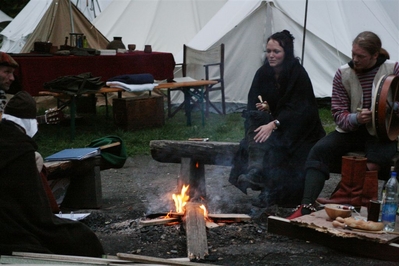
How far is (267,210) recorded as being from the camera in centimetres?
555

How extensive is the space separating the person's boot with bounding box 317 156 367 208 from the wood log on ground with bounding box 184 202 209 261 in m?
1.04

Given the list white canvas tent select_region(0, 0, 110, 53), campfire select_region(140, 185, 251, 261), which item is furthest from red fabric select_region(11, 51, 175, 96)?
campfire select_region(140, 185, 251, 261)

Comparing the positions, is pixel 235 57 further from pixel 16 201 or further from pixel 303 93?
pixel 16 201

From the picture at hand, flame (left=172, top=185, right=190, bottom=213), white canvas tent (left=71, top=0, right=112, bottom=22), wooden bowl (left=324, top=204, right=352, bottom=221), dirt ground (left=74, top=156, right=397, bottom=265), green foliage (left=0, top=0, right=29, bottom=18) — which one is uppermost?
green foliage (left=0, top=0, right=29, bottom=18)

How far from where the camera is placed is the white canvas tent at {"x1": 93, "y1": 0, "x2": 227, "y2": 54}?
13.1 meters

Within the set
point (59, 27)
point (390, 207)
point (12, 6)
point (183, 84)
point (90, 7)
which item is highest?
point (12, 6)

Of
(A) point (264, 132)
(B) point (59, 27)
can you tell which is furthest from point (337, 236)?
(B) point (59, 27)

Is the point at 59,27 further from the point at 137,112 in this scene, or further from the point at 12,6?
the point at 12,6

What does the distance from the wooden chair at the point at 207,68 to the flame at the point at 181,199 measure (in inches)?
196

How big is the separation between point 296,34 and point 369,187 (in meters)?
6.80

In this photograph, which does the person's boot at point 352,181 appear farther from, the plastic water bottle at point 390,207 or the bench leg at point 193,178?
the bench leg at point 193,178

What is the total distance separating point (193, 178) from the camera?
5.96m

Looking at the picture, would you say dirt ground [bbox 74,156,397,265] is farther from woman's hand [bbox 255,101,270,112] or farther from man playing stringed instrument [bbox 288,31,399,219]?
woman's hand [bbox 255,101,270,112]

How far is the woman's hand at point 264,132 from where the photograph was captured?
18.5 feet
